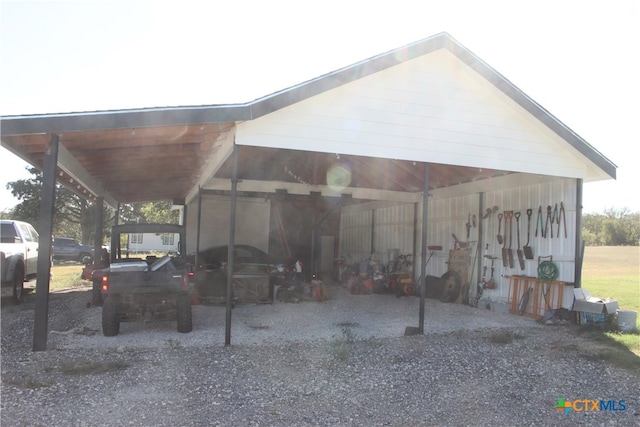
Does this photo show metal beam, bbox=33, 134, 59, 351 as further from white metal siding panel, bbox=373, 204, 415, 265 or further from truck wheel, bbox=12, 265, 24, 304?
white metal siding panel, bbox=373, 204, 415, 265

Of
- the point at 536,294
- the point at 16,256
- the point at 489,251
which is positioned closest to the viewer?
the point at 536,294

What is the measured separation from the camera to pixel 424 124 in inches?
302

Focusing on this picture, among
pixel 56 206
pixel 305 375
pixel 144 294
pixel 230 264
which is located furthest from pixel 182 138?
pixel 56 206

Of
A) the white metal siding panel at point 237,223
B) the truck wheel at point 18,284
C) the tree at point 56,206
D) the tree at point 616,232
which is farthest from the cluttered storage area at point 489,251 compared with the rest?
the tree at point 616,232

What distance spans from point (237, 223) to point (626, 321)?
11236mm

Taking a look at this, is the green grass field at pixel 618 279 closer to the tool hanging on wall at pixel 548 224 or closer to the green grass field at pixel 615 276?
the green grass field at pixel 615 276

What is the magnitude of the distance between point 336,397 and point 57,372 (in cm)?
315

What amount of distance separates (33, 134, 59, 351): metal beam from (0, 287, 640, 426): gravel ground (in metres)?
0.31

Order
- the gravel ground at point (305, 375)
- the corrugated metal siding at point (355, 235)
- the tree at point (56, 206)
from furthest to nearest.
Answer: the tree at point (56, 206), the corrugated metal siding at point (355, 235), the gravel ground at point (305, 375)

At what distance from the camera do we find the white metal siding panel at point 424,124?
7027 mm

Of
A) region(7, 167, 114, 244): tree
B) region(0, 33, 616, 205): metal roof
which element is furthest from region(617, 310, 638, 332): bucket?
region(7, 167, 114, 244): tree

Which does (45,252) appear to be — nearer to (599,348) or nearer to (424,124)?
(424,124)

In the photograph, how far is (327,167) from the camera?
38.9 ft

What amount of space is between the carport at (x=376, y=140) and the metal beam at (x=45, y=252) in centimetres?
1
